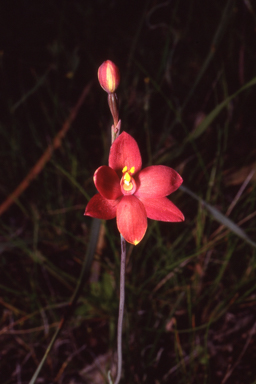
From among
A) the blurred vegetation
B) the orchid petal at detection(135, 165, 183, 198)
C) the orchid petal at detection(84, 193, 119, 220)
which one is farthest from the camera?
the blurred vegetation

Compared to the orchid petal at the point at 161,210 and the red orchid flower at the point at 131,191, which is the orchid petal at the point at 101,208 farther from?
the orchid petal at the point at 161,210

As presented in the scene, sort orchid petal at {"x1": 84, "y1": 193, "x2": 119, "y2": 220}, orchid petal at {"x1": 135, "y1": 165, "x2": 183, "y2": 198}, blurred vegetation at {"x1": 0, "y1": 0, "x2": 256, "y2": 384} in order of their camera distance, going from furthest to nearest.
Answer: blurred vegetation at {"x1": 0, "y1": 0, "x2": 256, "y2": 384}, orchid petal at {"x1": 135, "y1": 165, "x2": 183, "y2": 198}, orchid petal at {"x1": 84, "y1": 193, "x2": 119, "y2": 220}

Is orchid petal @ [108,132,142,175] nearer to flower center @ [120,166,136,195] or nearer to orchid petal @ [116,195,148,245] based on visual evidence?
flower center @ [120,166,136,195]

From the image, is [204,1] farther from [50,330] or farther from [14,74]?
[50,330]

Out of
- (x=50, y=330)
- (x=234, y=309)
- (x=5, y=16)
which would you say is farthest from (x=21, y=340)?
(x=5, y=16)

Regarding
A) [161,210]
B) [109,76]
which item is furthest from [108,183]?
[109,76]

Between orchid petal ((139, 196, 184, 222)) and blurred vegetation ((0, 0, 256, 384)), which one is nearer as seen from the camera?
orchid petal ((139, 196, 184, 222))

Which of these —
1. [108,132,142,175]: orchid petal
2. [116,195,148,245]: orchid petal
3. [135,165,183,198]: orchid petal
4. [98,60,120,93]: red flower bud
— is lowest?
[116,195,148,245]: orchid petal

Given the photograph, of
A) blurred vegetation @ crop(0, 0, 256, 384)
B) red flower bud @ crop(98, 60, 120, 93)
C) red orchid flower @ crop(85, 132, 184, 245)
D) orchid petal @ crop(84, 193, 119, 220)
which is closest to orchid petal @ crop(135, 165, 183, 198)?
red orchid flower @ crop(85, 132, 184, 245)

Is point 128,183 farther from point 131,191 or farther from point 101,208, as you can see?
point 101,208
